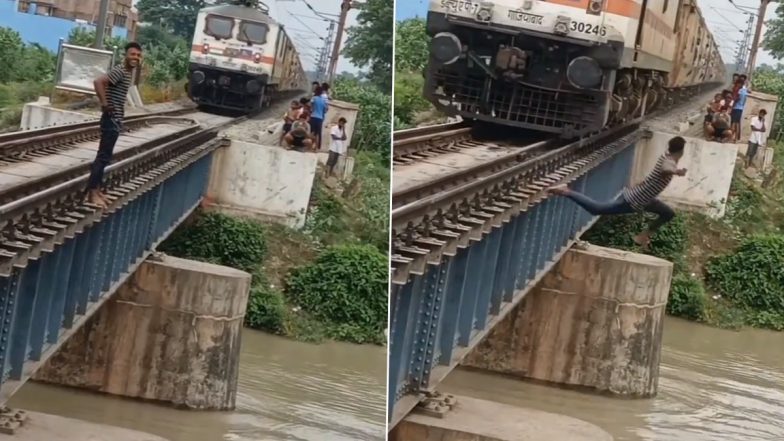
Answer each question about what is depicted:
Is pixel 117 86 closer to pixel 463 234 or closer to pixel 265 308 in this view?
pixel 265 308

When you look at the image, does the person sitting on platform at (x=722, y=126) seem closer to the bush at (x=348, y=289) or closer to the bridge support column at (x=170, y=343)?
the bush at (x=348, y=289)

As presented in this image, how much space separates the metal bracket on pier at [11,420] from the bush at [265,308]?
55.3 inches

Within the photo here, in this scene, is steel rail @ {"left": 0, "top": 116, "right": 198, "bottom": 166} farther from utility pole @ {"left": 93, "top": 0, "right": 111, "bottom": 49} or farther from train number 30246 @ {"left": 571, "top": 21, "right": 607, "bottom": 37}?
train number 30246 @ {"left": 571, "top": 21, "right": 607, "bottom": 37}

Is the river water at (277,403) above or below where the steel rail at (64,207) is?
below

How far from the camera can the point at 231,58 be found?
43.8 feet

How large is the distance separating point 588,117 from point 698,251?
165 cm

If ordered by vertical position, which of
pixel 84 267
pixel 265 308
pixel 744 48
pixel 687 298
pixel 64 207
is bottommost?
pixel 265 308

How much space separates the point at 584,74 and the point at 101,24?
327cm

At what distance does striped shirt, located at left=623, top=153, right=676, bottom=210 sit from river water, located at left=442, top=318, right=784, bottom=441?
4.52 feet

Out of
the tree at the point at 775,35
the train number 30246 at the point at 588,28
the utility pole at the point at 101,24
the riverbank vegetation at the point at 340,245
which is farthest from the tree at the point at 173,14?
the tree at the point at 775,35

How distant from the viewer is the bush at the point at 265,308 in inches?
270

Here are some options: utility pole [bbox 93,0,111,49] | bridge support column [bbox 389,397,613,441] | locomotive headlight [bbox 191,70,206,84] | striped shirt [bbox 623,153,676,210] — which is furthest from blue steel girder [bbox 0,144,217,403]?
locomotive headlight [bbox 191,70,206,84]

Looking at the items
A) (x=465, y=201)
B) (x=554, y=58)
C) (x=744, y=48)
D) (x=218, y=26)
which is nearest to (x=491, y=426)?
(x=465, y=201)

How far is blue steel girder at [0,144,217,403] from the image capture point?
547 cm
